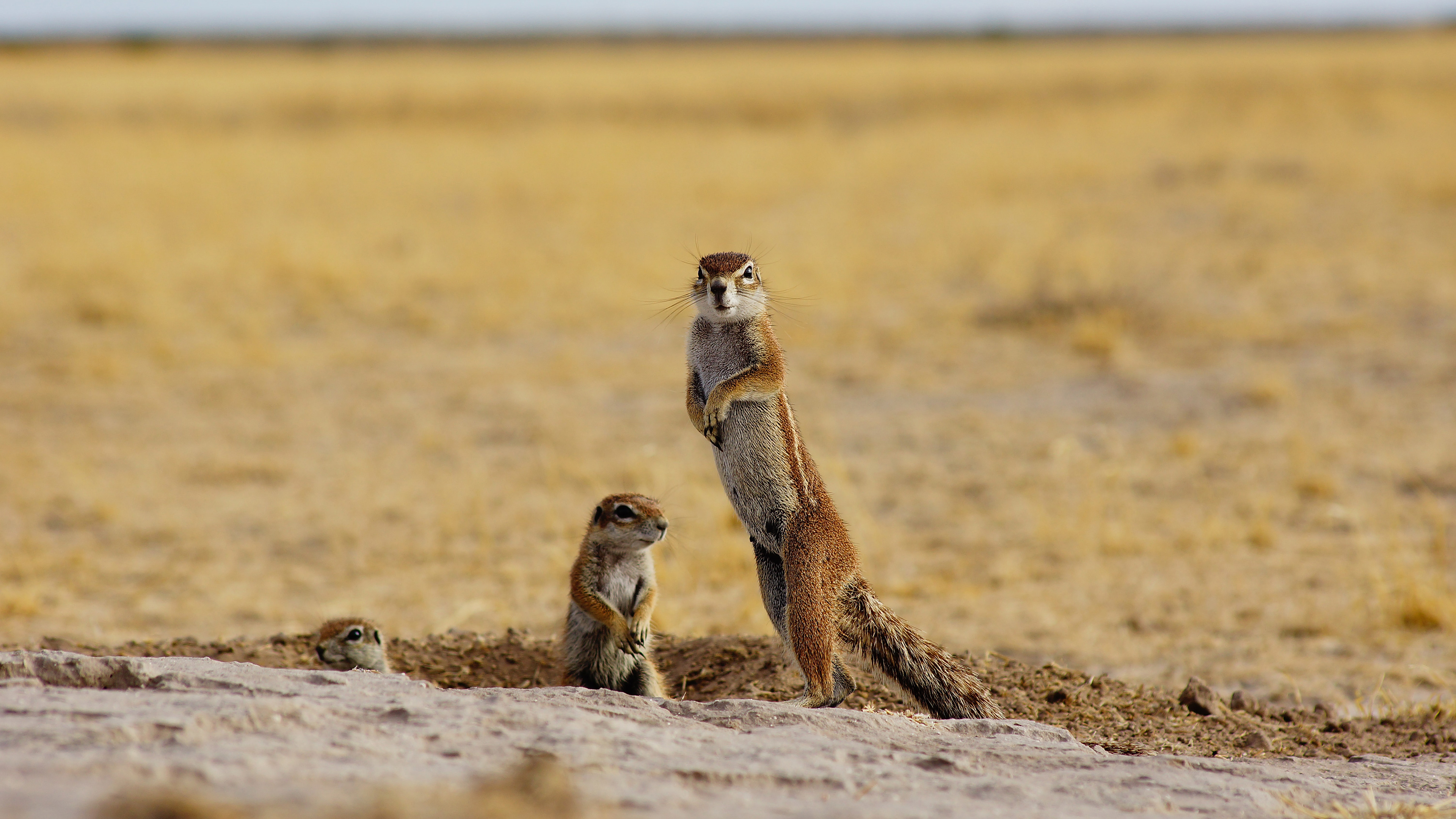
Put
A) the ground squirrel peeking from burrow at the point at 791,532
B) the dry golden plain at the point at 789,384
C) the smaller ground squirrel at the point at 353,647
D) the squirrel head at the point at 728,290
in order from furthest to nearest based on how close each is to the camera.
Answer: the dry golden plain at the point at 789,384, the smaller ground squirrel at the point at 353,647, the squirrel head at the point at 728,290, the ground squirrel peeking from burrow at the point at 791,532

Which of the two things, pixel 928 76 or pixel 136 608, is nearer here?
pixel 136 608

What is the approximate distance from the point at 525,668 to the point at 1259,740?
10.1ft

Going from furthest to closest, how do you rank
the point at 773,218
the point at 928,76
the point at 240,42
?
1. the point at 240,42
2. the point at 928,76
3. the point at 773,218

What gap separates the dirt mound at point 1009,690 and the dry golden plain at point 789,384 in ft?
2.73

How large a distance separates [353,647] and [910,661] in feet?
7.30

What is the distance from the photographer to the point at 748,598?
8078 millimetres

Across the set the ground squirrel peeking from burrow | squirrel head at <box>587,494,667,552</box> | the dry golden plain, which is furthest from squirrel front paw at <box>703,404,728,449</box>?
the dry golden plain

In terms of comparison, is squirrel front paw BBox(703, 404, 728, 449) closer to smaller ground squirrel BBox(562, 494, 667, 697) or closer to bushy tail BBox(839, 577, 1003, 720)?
smaller ground squirrel BBox(562, 494, 667, 697)

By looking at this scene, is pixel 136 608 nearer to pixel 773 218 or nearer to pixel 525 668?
pixel 525 668

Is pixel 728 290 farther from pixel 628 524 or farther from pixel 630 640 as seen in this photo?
pixel 630 640

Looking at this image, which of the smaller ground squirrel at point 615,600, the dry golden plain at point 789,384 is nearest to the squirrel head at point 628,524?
the smaller ground squirrel at point 615,600

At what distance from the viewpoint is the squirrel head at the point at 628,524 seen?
5293mm

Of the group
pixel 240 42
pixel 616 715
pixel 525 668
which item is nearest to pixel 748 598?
pixel 525 668

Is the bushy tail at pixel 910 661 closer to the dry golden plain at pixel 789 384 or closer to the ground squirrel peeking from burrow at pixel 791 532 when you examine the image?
the ground squirrel peeking from burrow at pixel 791 532
